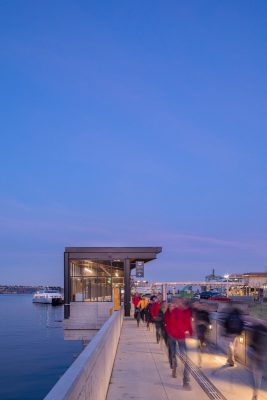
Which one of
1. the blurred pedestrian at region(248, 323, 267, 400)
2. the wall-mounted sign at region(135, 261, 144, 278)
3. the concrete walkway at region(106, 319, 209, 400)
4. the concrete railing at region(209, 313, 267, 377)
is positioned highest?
the wall-mounted sign at region(135, 261, 144, 278)

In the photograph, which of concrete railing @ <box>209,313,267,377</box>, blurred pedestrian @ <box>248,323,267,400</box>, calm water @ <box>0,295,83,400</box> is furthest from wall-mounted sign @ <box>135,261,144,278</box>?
blurred pedestrian @ <box>248,323,267,400</box>

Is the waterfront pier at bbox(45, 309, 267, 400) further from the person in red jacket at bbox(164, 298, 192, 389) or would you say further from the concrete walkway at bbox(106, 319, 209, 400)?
the person in red jacket at bbox(164, 298, 192, 389)

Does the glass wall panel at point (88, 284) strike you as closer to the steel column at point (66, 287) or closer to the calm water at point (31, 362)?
the steel column at point (66, 287)

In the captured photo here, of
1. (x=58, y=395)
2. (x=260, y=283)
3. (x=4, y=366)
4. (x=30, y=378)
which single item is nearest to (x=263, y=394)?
(x=58, y=395)

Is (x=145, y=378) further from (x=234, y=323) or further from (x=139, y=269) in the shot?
(x=139, y=269)

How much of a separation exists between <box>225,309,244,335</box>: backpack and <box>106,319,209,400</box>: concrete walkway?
1.38 m

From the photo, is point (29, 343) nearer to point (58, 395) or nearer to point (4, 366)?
point (4, 366)

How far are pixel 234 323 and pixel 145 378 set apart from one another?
340cm

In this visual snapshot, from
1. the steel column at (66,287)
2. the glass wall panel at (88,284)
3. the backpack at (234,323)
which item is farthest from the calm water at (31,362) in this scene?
the backpack at (234,323)

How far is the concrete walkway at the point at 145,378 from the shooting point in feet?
33.6

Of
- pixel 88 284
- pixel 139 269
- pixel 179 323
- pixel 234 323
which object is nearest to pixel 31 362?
pixel 88 284

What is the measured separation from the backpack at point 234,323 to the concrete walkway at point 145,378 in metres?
1.38

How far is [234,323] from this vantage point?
31.8 ft

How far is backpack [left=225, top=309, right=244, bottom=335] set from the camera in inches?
380
